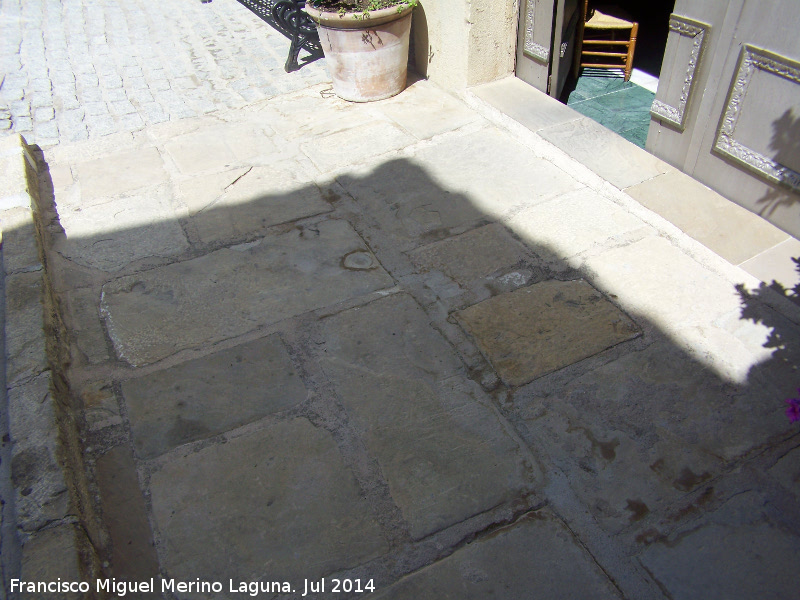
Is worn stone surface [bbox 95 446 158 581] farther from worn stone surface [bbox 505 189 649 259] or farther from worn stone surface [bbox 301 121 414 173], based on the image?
worn stone surface [bbox 301 121 414 173]

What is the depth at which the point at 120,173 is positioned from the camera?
3656mm

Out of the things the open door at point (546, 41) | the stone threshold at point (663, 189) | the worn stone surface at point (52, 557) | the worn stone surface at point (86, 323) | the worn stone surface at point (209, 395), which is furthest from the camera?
the open door at point (546, 41)

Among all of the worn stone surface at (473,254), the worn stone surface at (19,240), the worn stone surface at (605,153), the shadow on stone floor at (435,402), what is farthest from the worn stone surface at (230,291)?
the worn stone surface at (605,153)

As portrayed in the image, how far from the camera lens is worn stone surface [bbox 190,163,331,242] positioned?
3127 mm

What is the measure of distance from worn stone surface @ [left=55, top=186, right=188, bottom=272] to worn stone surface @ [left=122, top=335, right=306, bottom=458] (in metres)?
0.86

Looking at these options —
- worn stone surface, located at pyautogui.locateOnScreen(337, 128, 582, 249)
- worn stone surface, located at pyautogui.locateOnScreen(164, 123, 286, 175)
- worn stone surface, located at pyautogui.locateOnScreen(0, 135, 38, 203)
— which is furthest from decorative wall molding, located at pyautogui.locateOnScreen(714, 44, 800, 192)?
worn stone surface, located at pyautogui.locateOnScreen(0, 135, 38, 203)

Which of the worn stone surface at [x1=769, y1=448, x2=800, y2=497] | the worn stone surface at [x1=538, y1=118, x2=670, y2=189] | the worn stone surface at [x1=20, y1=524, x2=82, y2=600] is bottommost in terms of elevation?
the worn stone surface at [x1=769, y1=448, x2=800, y2=497]

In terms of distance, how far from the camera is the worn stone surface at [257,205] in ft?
10.3

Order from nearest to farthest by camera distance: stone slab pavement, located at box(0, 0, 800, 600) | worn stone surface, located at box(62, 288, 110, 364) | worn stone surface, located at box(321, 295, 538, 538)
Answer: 1. stone slab pavement, located at box(0, 0, 800, 600)
2. worn stone surface, located at box(321, 295, 538, 538)
3. worn stone surface, located at box(62, 288, 110, 364)

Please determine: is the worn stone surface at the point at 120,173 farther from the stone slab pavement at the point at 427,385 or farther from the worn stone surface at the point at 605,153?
the worn stone surface at the point at 605,153

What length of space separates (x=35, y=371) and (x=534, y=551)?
1.87m

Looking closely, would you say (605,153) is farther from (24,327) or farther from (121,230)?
(24,327)

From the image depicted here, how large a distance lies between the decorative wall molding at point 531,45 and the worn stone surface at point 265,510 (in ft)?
10.1

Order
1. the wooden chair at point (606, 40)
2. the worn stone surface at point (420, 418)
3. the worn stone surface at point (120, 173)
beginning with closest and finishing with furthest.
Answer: the worn stone surface at point (420, 418)
the worn stone surface at point (120, 173)
the wooden chair at point (606, 40)
